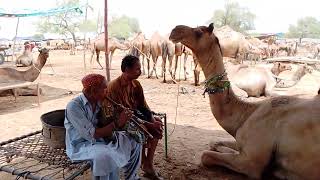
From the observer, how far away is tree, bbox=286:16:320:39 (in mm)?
61375

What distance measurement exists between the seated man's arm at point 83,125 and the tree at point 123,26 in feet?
184

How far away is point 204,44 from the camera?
13.0 ft

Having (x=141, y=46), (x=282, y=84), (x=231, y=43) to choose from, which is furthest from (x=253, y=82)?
(x=231, y=43)

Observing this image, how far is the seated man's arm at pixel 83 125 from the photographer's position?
3.11 m

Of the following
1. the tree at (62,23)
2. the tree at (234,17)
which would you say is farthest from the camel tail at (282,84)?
the tree at (62,23)

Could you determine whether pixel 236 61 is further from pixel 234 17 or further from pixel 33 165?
pixel 234 17

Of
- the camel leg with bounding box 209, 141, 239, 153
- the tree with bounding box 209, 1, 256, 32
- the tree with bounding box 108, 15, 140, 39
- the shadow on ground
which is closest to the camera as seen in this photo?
the camel leg with bounding box 209, 141, 239, 153

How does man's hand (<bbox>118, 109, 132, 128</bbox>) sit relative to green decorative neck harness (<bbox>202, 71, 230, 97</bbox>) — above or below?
below

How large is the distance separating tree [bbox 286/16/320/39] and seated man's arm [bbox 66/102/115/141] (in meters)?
61.1

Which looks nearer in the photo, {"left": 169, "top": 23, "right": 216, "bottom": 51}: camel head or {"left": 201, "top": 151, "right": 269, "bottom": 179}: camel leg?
{"left": 201, "top": 151, "right": 269, "bottom": 179}: camel leg

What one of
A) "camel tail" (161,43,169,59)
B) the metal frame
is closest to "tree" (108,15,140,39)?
"camel tail" (161,43,169,59)

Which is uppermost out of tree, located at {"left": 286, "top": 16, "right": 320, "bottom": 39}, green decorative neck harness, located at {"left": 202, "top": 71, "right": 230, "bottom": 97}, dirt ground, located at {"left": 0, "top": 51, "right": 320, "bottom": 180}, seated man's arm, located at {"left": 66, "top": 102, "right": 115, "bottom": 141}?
tree, located at {"left": 286, "top": 16, "right": 320, "bottom": 39}

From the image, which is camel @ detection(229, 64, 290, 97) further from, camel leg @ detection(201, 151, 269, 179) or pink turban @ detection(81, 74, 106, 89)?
pink turban @ detection(81, 74, 106, 89)

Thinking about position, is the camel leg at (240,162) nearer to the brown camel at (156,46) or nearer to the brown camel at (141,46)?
the brown camel at (156,46)
